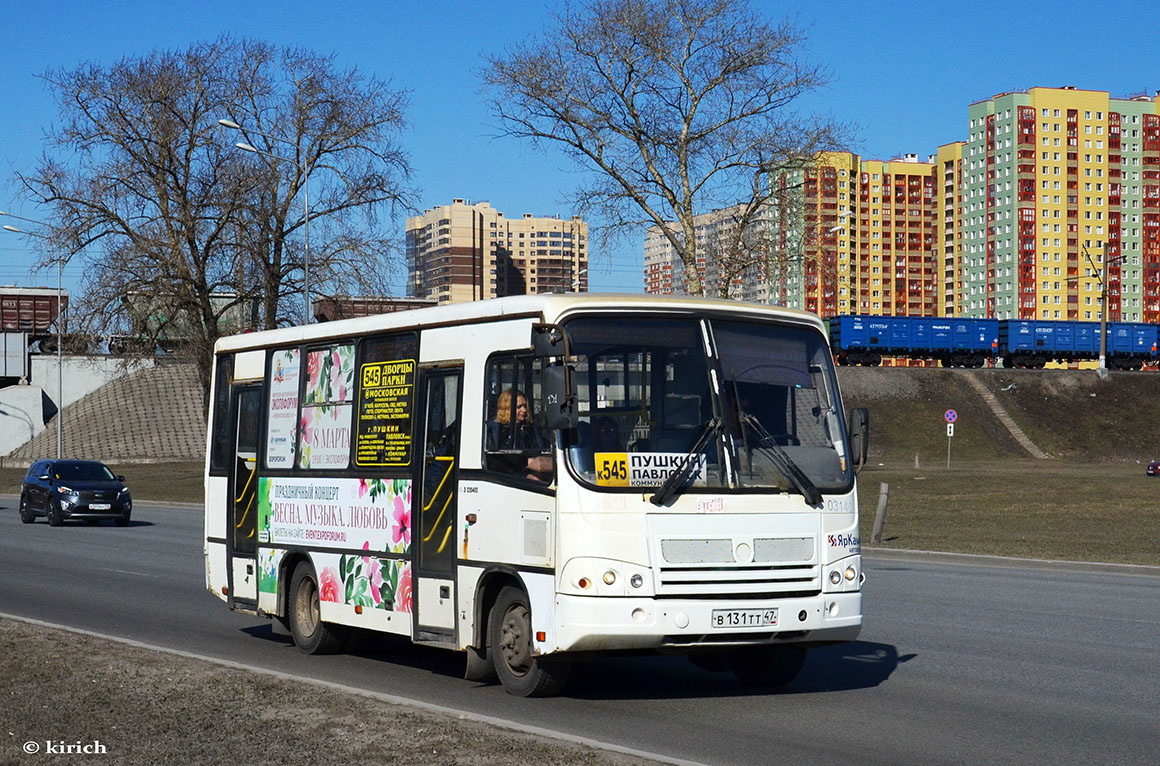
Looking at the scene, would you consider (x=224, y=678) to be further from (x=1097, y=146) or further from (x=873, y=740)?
(x=1097, y=146)

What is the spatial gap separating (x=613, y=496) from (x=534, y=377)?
1.07m

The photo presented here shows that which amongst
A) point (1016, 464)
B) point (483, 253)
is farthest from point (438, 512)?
point (483, 253)

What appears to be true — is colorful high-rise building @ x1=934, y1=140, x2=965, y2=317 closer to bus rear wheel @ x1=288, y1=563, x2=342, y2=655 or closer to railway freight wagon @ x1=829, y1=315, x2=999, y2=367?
railway freight wagon @ x1=829, y1=315, x2=999, y2=367

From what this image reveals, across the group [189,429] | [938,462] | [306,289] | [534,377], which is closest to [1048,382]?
[938,462]

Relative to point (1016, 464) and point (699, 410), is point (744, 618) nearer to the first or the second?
point (699, 410)

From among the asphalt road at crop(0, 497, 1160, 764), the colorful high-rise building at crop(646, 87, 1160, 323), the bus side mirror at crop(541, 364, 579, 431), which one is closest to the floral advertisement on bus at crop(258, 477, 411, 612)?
the asphalt road at crop(0, 497, 1160, 764)

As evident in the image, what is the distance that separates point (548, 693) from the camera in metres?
9.63

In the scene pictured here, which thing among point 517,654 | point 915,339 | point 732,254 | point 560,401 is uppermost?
point 915,339

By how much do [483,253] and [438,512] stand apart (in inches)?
2700

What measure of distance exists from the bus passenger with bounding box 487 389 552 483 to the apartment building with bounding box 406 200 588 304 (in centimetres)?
5498

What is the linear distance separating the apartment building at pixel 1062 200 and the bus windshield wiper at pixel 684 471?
16401cm

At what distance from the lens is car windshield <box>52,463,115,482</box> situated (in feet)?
119

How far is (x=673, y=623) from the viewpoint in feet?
29.7

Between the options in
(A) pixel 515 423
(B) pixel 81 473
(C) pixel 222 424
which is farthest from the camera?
(B) pixel 81 473
